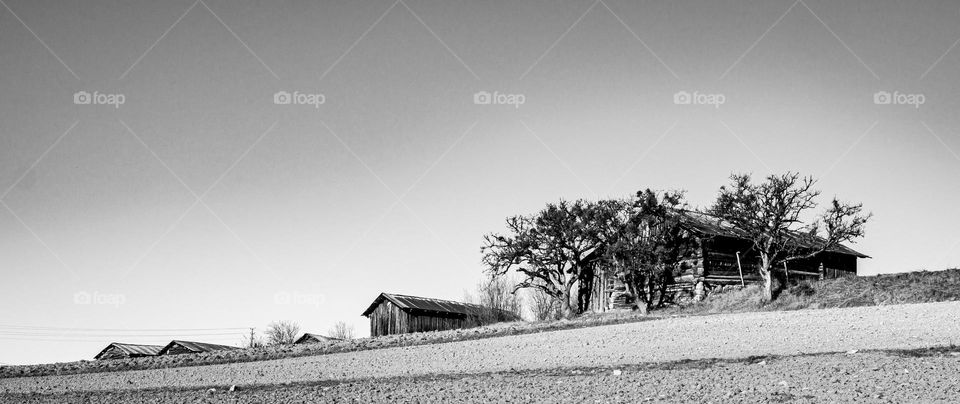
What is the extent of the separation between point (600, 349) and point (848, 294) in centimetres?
2120

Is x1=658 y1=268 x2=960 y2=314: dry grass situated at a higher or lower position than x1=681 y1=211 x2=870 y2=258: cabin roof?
lower

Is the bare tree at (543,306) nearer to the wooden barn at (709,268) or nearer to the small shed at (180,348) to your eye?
the wooden barn at (709,268)

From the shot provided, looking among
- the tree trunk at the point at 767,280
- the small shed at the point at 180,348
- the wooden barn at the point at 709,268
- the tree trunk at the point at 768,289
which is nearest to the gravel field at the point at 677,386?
the tree trunk at the point at 768,289

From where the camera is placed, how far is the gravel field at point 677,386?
15.1 metres

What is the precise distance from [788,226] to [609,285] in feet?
43.9

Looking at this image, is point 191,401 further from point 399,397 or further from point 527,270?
point 527,270

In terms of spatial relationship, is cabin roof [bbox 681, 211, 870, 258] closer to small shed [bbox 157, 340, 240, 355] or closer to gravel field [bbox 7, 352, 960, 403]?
gravel field [bbox 7, 352, 960, 403]

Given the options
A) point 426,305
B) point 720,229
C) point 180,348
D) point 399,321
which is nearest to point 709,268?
point 720,229

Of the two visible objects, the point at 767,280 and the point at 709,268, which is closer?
the point at 767,280

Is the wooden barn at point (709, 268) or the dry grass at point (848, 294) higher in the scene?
the wooden barn at point (709, 268)

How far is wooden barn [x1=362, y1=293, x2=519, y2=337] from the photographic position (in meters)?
57.7

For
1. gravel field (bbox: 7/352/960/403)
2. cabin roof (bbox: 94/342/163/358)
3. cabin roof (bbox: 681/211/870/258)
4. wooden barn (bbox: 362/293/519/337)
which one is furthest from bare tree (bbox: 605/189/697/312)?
cabin roof (bbox: 94/342/163/358)

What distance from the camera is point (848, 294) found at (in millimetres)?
40125

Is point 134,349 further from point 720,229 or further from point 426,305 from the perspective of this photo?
point 720,229
